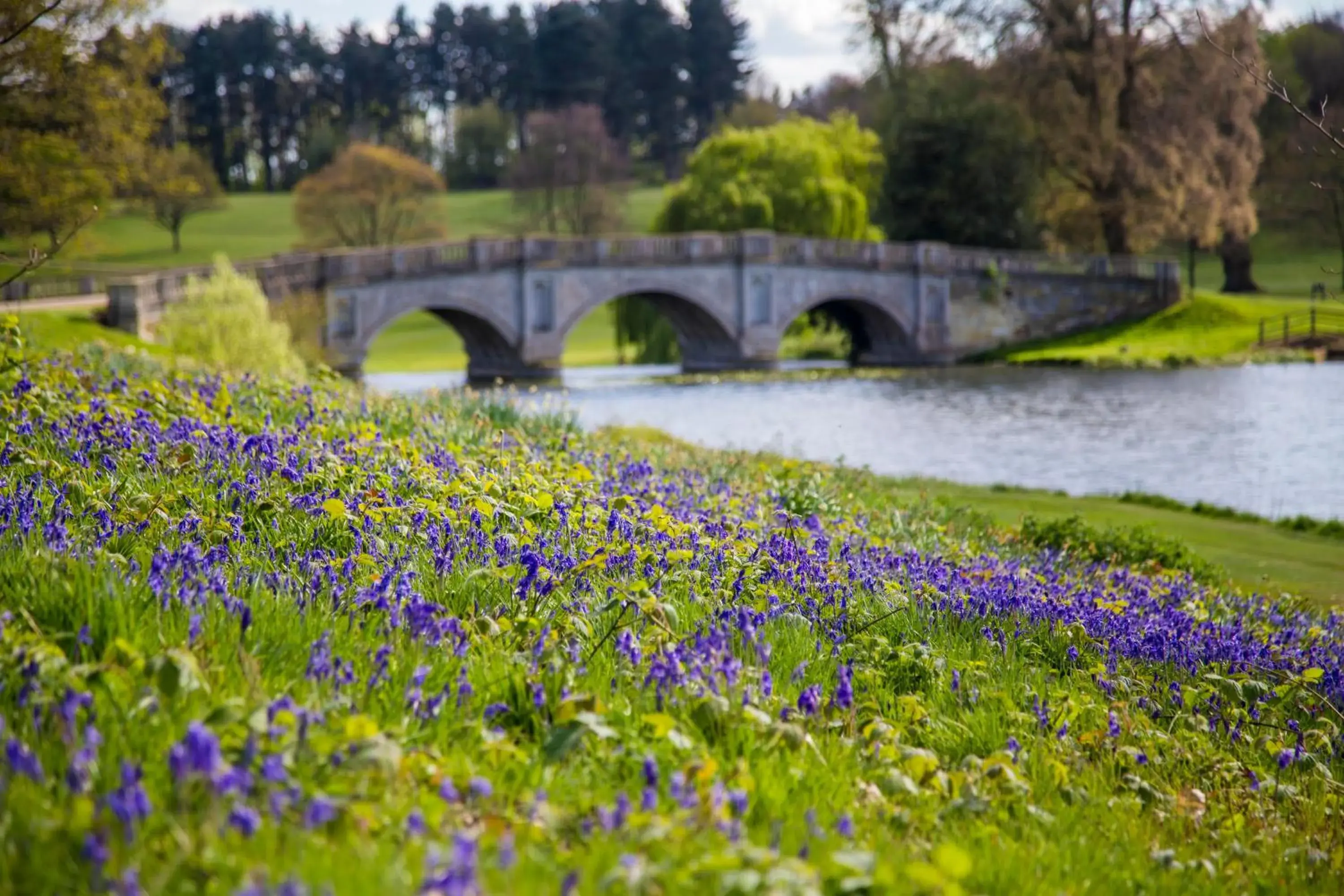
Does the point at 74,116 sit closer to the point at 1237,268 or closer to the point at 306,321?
the point at 306,321

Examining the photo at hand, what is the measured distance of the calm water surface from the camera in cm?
1936

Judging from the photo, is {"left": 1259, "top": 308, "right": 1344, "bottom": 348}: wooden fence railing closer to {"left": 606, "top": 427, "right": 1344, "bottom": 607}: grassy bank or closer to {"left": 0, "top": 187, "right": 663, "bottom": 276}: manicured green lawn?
{"left": 606, "top": 427, "right": 1344, "bottom": 607}: grassy bank

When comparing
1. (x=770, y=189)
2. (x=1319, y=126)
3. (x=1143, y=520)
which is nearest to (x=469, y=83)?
(x=770, y=189)

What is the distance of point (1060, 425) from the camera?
26844mm

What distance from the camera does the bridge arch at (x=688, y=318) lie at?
43.2m

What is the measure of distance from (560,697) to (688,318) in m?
44.8

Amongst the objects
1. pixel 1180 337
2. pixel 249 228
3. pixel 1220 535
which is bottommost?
pixel 1220 535

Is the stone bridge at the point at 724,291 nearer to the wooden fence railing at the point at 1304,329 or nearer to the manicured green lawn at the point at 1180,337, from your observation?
the manicured green lawn at the point at 1180,337

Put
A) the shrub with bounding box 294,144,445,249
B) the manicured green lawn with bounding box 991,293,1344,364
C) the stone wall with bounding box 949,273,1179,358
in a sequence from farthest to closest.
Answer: the shrub with bounding box 294,144,445,249 < the stone wall with bounding box 949,273,1179,358 < the manicured green lawn with bounding box 991,293,1344,364

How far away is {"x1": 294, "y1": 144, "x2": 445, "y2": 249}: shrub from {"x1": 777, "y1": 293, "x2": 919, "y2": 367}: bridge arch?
2571cm

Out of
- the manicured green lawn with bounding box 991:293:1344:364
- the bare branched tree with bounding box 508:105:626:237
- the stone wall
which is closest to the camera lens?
the manicured green lawn with bounding box 991:293:1344:364

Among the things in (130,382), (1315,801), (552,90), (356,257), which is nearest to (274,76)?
(552,90)

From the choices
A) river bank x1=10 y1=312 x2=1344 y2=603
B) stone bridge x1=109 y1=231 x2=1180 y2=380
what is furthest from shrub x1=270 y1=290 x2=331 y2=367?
river bank x1=10 y1=312 x2=1344 y2=603

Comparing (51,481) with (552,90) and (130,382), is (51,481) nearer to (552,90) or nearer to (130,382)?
(130,382)
